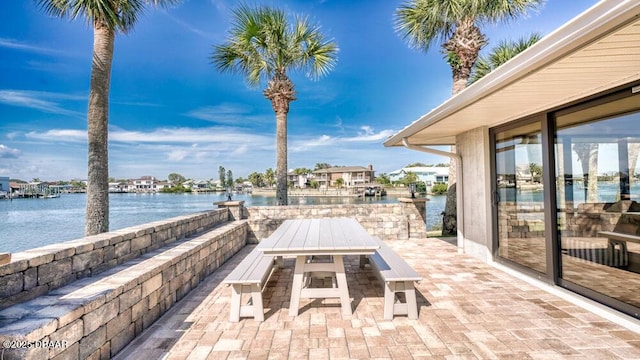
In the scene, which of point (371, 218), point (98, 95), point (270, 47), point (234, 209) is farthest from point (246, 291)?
point (270, 47)

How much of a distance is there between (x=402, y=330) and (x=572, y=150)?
2595 mm

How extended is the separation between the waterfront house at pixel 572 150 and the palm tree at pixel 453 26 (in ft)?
11.5

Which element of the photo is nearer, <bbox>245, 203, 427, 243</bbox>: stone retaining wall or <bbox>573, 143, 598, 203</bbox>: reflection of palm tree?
<bbox>573, 143, 598, 203</bbox>: reflection of palm tree

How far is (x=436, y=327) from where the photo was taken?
101 inches

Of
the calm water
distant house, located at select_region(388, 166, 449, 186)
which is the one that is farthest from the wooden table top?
distant house, located at select_region(388, 166, 449, 186)

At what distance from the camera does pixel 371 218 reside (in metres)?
7.05

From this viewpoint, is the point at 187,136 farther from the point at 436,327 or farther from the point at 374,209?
the point at 436,327

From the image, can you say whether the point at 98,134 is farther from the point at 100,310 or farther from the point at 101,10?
the point at 100,310

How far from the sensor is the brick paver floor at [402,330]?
2188 millimetres

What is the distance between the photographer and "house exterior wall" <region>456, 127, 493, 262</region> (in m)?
4.63

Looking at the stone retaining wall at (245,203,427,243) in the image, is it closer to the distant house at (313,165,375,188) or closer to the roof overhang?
the roof overhang

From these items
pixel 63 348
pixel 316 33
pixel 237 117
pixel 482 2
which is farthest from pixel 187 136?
pixel 63 348

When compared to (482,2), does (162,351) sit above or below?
below

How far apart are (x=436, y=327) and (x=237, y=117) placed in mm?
34991
